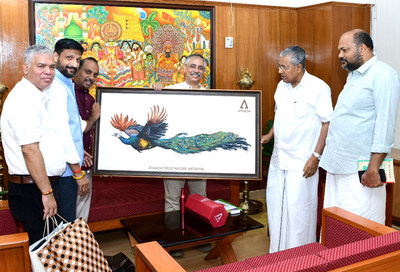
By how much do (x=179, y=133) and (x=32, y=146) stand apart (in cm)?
130

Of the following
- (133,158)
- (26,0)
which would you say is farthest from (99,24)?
(133,158)

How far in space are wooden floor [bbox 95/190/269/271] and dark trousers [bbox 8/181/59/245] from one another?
50.9 inches

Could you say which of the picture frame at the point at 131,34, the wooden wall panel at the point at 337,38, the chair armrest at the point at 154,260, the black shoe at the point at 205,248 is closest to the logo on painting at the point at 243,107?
the black shoe at the point at 205,248

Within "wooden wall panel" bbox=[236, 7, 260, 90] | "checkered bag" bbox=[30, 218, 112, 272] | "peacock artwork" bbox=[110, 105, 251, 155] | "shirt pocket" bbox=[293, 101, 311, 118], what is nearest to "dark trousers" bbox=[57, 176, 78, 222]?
"checkered bag" bbox=[30, 218, 112, 272]

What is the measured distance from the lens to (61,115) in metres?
2.27

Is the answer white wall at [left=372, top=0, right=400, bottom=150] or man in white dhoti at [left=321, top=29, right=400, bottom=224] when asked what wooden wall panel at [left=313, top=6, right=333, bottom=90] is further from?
man in white dhoti at [left=321, top=29, right=400, bottom=224]

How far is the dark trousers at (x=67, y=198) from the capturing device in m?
2.35

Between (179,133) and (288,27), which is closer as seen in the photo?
(179,133)

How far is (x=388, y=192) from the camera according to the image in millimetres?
3172

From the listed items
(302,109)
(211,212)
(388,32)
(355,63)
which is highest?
(388,32)

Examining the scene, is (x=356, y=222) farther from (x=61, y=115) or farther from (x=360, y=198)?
(x=61, y=115)

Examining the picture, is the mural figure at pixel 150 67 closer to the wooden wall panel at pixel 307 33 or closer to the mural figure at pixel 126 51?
the mural figure at pixel 126 51

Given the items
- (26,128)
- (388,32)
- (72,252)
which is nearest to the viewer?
(72,252)

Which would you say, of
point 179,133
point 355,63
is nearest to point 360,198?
point 355,63
